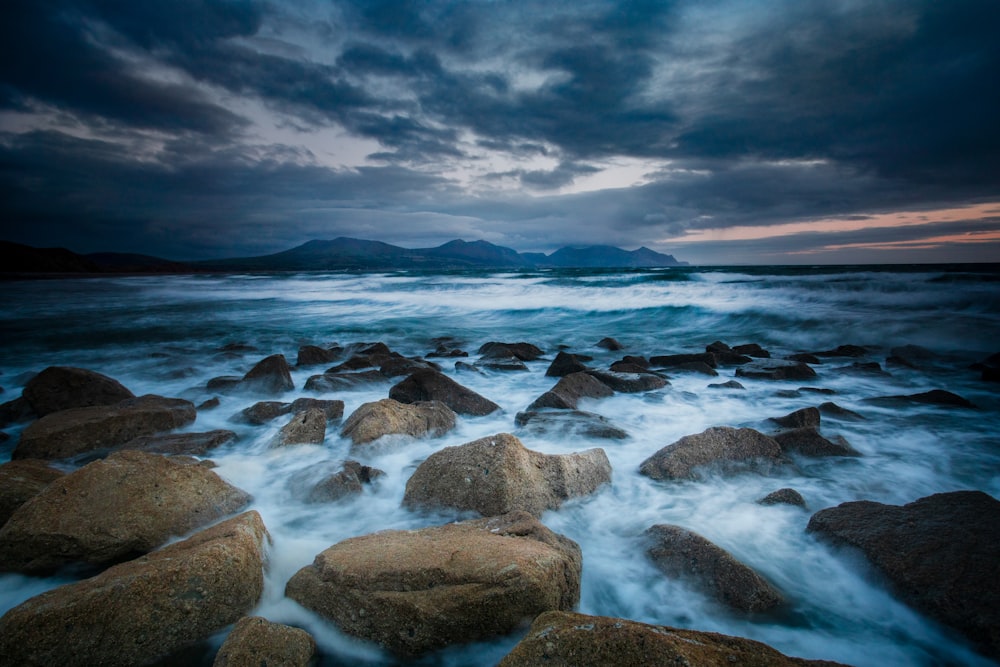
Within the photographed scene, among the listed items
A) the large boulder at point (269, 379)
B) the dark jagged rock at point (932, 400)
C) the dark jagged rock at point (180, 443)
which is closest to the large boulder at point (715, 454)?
the dark jagged rock at point (932, 400)

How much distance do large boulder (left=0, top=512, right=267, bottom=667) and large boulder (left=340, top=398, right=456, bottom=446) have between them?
215cm

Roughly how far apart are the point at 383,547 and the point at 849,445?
4.55 m

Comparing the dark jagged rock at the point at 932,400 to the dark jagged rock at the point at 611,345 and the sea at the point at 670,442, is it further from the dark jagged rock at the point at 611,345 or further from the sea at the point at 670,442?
the dark jagged rock at the point at 611,345

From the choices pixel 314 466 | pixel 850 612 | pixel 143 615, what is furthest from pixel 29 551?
pixel 850 612

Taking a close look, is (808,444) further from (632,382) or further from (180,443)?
(180,443)

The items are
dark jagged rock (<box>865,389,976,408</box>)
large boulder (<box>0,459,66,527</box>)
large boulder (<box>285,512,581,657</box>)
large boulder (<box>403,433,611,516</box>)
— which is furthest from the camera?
dark jagged rock (<box>865,389,976,408</box>)

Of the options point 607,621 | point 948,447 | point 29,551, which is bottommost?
point 948,447

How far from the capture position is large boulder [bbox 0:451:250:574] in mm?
2459

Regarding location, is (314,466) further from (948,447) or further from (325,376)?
(948,447)

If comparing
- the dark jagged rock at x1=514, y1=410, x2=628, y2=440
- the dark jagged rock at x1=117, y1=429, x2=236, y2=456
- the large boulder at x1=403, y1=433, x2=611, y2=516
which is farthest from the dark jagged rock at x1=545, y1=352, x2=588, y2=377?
the dark jagged rock at x1=117, y1=429, x2=236, y2=456

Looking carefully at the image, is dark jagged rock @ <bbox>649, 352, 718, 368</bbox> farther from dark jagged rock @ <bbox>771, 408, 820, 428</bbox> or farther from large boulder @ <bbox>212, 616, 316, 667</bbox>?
large boulder @ <bbox>212, 616, 316, 667</bbox>

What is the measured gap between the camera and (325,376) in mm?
6980

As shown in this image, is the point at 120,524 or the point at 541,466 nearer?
the point at 120,524

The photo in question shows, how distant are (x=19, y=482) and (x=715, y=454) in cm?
492
